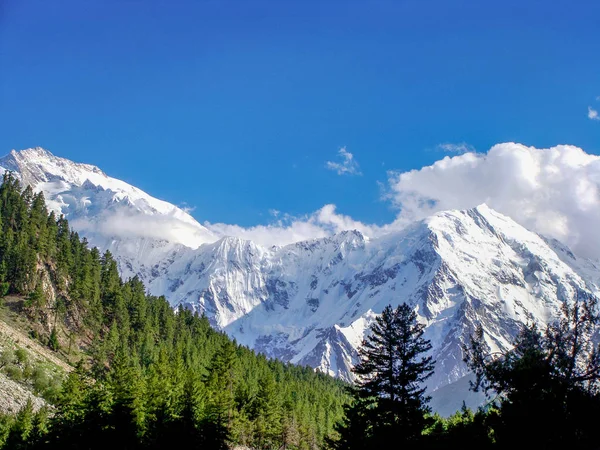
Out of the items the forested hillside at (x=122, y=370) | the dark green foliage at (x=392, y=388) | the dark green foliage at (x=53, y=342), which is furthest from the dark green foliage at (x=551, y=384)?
the dark green foliage at (x=53, y=342)

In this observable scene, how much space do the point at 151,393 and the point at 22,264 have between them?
67.2 meters

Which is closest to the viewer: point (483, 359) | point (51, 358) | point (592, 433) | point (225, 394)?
point (592, 433)

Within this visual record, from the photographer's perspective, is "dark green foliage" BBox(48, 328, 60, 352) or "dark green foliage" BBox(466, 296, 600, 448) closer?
"dark green foliage" BBox(466, 296, 600, 448)

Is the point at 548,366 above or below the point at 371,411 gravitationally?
above

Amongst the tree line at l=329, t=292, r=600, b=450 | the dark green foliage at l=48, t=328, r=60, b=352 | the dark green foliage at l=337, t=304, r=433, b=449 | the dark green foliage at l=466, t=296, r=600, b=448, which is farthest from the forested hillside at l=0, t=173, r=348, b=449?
the dark green foliage at l=466, t=296, r=600, b=448

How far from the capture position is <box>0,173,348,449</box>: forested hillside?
152 ft

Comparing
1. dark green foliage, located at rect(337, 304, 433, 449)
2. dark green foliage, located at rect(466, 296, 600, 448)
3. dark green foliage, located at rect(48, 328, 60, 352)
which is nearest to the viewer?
dark green foliage, located at rect(466, 296, 600, 448)

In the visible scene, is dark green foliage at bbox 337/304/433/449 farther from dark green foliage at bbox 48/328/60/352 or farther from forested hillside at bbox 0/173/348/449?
dark green foliage at bbox 48/328/60/352

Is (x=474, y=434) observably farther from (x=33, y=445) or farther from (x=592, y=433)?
(x=33, y=445)

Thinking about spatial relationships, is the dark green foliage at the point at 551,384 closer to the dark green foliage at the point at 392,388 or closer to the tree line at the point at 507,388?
the tree line at the point at 507,388

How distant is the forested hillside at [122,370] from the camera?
46.3 metres

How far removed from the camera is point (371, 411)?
102ft

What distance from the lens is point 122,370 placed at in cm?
5116

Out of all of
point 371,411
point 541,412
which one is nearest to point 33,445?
point 371,411
